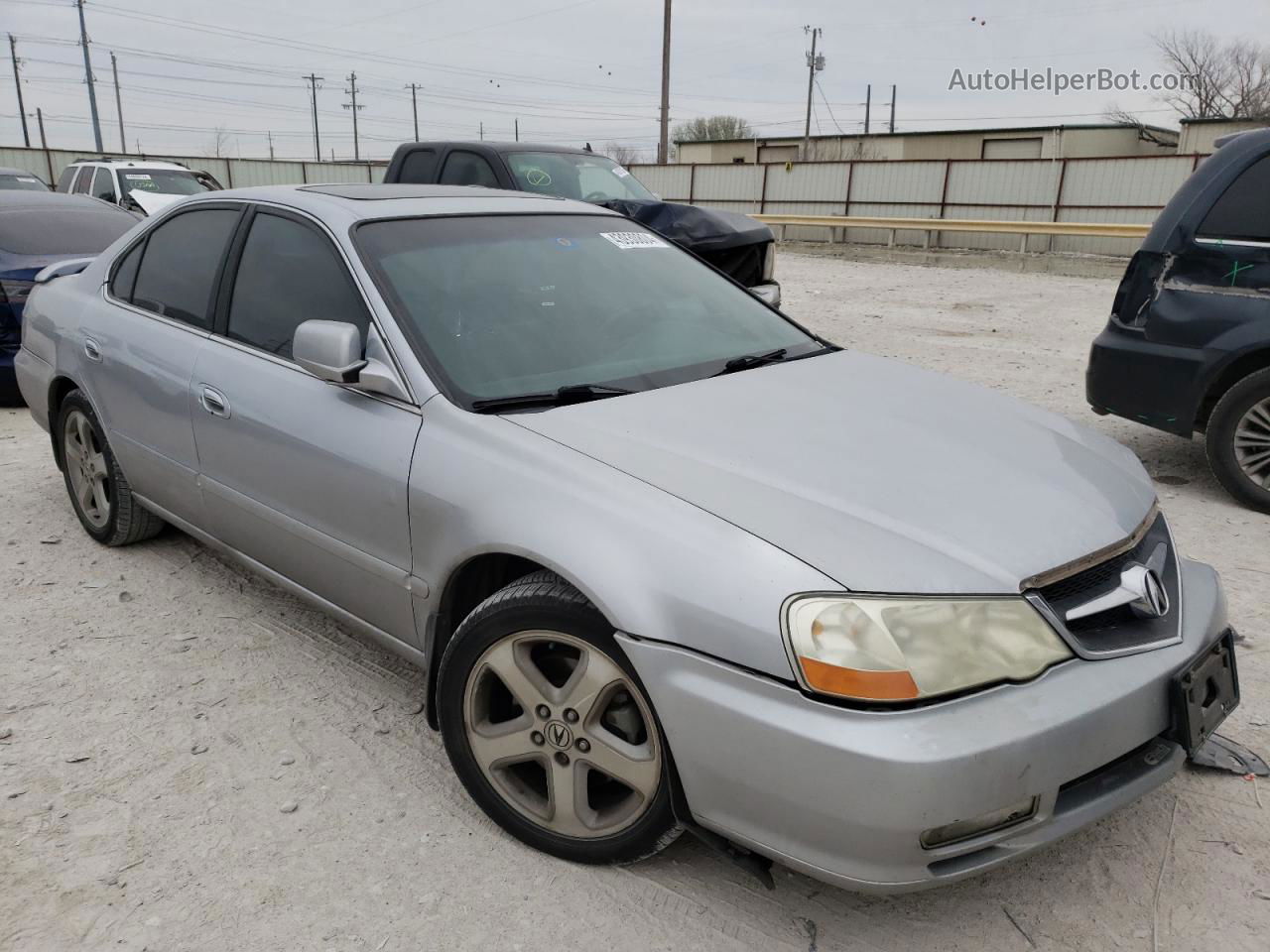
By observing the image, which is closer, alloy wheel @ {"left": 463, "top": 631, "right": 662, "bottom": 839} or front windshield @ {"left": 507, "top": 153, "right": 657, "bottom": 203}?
alloy wheel @ {"left": 463, "top": 631, "right": 662, "bottom": 839}

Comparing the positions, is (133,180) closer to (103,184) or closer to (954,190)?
(103,184)

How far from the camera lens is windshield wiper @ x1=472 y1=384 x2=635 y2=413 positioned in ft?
8.40

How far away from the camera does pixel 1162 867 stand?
2.36 m

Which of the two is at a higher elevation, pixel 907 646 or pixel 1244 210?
pixel 1244 210

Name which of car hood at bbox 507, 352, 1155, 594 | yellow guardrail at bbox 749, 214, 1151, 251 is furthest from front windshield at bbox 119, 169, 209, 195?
car hood at bbox 507, 352, 1155, 594

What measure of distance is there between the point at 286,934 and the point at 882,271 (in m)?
16.1

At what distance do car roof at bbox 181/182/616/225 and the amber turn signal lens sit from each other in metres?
2.10

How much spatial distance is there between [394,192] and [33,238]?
5.11 metres

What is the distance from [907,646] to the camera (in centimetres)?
186

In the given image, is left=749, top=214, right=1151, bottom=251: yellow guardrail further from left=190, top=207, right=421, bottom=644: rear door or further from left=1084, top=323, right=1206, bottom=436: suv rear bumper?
left=190, top=207, right=421, bottom=644: rear door

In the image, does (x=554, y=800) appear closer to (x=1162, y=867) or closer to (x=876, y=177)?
(x=1162, y=867)

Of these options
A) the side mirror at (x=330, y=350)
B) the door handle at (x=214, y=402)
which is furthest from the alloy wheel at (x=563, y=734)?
the door handle at (x=214, y=402)

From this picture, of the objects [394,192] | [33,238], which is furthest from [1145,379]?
[33,238]

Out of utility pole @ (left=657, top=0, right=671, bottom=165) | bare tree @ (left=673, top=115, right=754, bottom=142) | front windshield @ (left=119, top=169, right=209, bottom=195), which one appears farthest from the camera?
bare tree @ (left=673, top=115, right=754, bottom=142)
